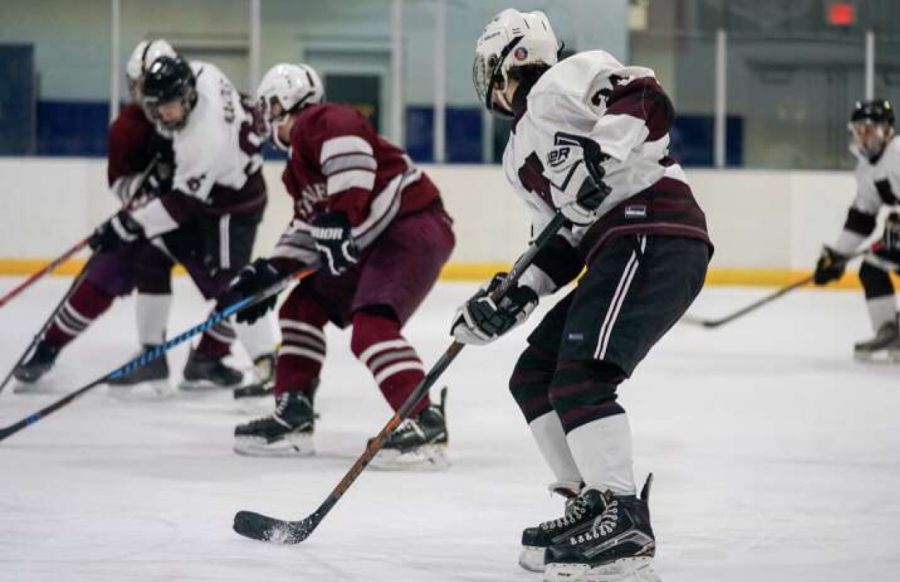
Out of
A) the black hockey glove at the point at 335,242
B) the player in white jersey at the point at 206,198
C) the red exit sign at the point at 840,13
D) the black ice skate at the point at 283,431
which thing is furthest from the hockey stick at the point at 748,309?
the red exit sign at the point at 840,13

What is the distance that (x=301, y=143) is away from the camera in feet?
13.6

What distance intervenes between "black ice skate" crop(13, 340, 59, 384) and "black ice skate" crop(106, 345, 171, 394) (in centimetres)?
22

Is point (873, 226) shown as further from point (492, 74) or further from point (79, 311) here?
point (492, 74)

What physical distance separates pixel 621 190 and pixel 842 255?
399 cm

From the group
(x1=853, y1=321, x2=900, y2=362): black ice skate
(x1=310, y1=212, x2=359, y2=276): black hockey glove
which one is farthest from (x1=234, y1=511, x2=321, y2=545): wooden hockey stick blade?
(x1=853, y1=321, x2=900, y2=362): black ice skate

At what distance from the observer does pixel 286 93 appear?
423cm

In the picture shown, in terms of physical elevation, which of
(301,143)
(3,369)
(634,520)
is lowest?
(3,369)

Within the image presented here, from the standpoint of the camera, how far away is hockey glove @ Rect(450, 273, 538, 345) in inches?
114

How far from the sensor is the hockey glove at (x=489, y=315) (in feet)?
9.47

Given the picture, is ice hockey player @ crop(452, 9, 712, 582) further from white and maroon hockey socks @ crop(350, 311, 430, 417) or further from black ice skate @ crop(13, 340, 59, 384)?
black ice skate @ crop(13, 340, 59, 384)

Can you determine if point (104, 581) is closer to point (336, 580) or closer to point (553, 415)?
point (336, 580)

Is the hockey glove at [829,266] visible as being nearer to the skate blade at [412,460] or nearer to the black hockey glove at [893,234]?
the black hockey glove at [893,234]

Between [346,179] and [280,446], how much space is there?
2.27 ft

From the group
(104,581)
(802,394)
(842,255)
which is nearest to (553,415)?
(104,581)
